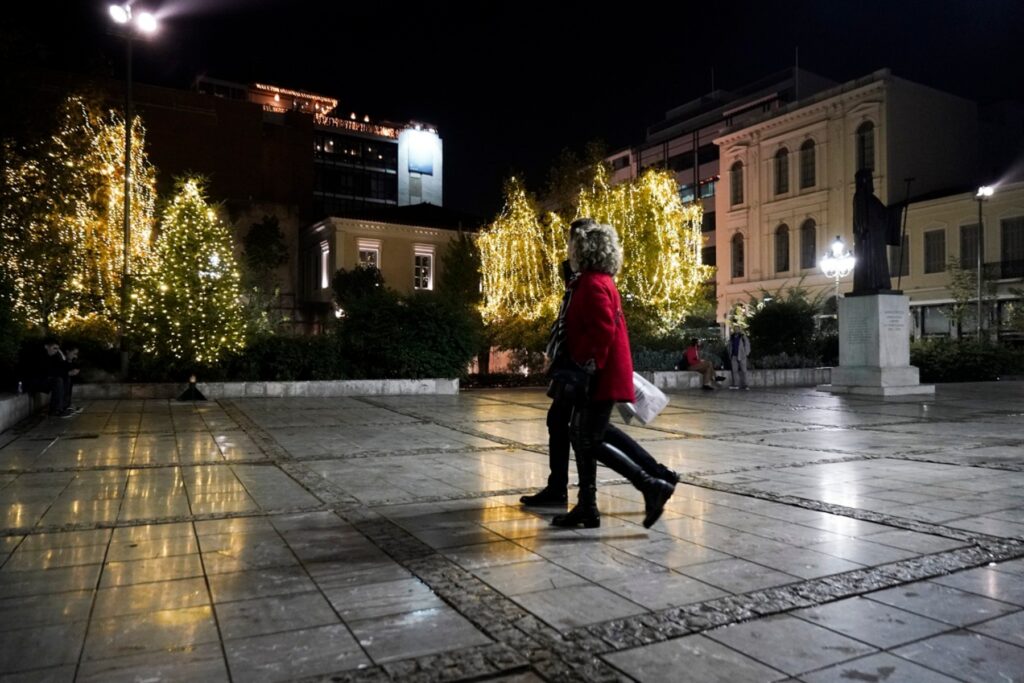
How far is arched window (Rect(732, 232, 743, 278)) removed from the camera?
48406 mm

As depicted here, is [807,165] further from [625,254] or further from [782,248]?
[625,254]

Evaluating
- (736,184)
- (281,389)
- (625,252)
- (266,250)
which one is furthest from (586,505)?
(736,184)

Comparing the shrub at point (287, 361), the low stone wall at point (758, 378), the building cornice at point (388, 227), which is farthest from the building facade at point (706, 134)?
the shrub at point (287, 361)

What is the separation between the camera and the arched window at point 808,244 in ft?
141

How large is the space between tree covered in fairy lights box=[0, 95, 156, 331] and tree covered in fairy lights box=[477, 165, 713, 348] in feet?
41.7

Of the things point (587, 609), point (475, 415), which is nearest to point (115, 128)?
point (475, 415)

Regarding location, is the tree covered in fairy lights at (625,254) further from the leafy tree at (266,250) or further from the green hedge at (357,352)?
the leafy tree at (266,250)

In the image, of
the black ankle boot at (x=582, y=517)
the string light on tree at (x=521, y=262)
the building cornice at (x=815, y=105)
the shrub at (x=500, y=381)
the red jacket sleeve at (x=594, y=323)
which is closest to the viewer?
the red jacket sleeve at (x=594, y=323)

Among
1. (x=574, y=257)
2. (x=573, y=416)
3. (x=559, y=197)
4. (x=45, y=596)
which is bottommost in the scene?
(x=45, y=596)

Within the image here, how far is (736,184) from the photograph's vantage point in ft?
160

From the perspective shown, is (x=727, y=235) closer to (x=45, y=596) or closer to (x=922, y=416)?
(x=922, y=416)

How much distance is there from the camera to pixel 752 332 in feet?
92.4

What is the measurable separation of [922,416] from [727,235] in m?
37.5

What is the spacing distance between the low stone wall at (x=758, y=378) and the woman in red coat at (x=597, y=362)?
55.7ft
